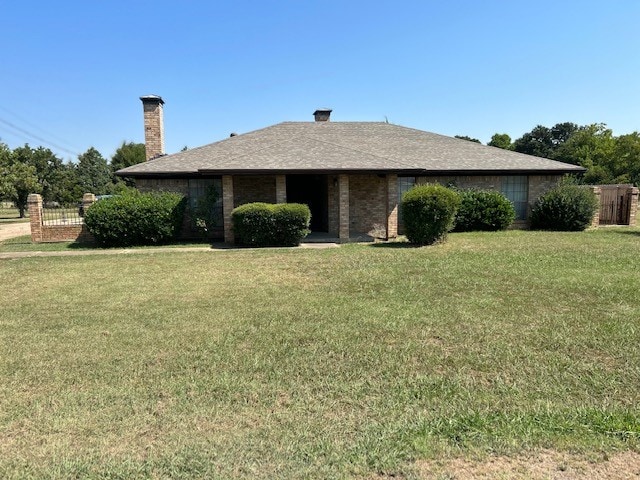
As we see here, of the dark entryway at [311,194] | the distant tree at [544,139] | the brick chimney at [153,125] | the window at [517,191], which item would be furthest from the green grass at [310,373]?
the distant tree at [544,139]

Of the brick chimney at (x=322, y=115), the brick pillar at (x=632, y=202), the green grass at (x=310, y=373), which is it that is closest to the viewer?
the green grass at (x=310, y=373)

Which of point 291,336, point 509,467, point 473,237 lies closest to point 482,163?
point 473,237

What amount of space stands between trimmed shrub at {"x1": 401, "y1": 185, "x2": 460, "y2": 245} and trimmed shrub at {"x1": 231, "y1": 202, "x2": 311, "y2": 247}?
329 cm

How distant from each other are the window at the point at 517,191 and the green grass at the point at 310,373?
10.5m

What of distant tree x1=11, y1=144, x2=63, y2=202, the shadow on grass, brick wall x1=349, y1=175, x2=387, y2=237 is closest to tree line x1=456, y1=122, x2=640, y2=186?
brick wall x1=349, y1=175, x2=387, y2=237

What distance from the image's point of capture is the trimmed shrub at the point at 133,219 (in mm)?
14133

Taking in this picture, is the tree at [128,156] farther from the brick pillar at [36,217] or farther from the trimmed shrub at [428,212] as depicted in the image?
the trimmed shrub at [428,212]

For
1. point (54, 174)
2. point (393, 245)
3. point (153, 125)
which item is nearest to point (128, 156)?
point (54, 174)

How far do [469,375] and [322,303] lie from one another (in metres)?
2.98

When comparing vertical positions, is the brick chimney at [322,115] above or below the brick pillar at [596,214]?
above

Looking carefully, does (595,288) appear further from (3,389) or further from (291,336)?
(3,389)

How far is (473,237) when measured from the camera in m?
15.1

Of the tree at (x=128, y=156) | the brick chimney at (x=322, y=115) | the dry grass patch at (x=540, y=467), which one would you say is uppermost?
the tree at (x=128, y=156)

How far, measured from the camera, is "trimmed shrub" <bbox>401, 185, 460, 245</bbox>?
42.2ft
